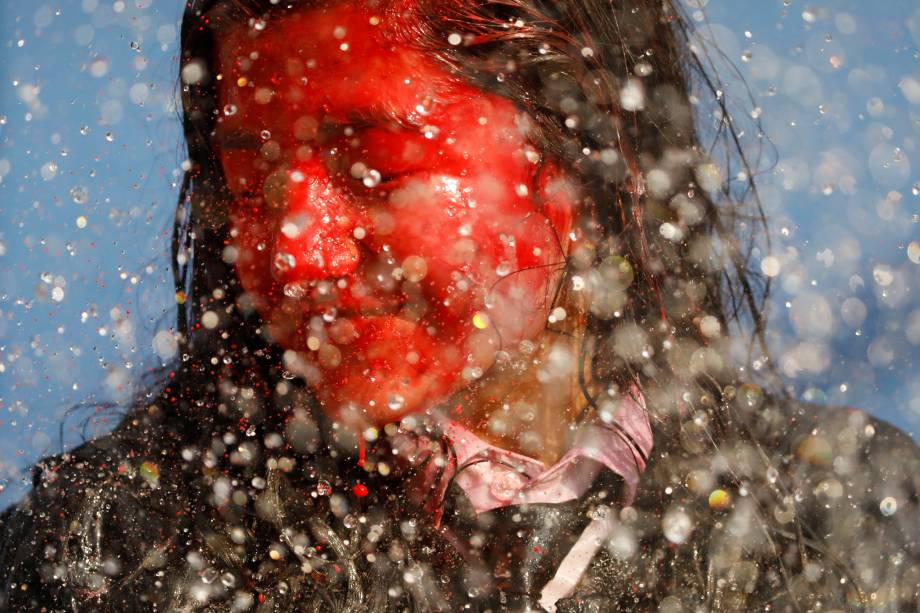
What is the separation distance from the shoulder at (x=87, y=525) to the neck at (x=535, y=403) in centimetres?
23

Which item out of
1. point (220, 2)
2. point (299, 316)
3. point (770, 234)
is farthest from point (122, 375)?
point (770, 234)

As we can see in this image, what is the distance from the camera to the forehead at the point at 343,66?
471 millimetres

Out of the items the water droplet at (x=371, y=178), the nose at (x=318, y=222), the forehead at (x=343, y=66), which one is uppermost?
the forehead at (x=343, y=66)

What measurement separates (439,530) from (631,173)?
282 mm

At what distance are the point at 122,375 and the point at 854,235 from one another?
0.52 meters

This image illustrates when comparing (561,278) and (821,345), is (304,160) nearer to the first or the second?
(561,278)

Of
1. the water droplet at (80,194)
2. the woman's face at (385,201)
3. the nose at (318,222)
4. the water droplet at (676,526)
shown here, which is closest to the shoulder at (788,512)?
the water droplet at (676,526)

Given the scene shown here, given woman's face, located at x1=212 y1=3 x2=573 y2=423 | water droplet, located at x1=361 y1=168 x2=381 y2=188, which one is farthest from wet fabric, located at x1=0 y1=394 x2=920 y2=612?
water droplet, located at x1=361 y1=168 x2=381 y2=188

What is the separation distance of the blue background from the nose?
0.12 meters

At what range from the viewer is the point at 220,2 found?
20.3 inches

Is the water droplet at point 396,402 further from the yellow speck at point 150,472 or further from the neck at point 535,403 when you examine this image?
the yellow speck at point 150,472

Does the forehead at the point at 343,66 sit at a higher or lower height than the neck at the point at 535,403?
higher

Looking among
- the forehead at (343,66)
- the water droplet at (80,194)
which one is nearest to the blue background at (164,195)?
the water droplet at (80,194)

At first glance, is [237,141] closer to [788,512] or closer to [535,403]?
[535,403]
